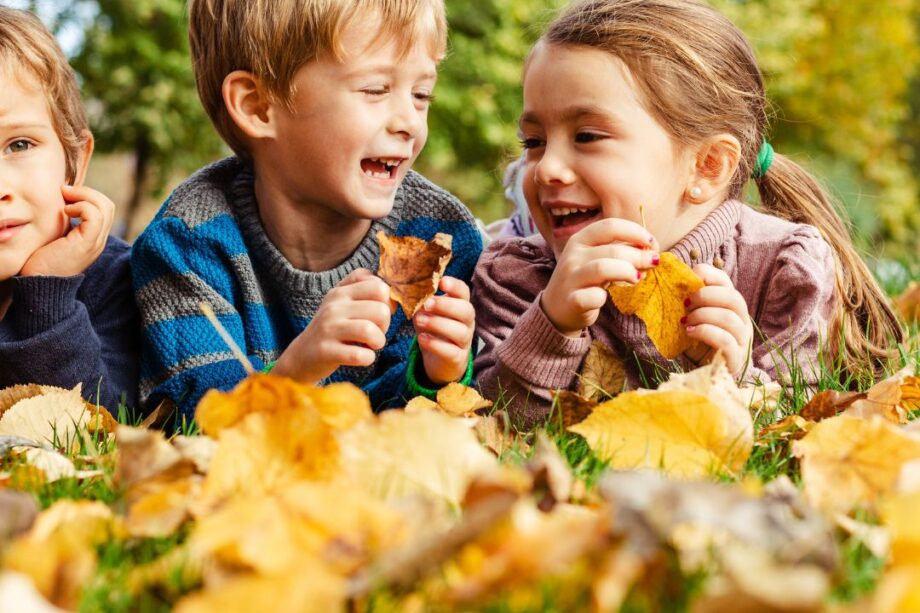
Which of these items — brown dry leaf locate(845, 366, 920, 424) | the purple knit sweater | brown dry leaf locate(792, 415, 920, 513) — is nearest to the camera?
brown dry leaf locate(792, 415, 920, 513)

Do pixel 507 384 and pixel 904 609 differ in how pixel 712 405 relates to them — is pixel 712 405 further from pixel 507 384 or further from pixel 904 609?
pixel 507 384

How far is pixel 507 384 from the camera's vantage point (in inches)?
96.0

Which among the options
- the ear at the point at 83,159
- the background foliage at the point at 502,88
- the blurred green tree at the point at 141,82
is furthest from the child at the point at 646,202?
the blurred green tree at the point at 141,82

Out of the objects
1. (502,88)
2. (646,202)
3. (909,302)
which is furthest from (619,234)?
(502,88)

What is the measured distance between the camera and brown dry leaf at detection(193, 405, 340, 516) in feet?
4.35

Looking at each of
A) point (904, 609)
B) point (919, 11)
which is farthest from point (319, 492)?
point (919, 11)

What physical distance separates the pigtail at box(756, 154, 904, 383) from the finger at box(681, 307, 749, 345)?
0.38m

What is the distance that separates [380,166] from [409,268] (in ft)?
2.33

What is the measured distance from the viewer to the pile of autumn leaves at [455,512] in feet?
3.27

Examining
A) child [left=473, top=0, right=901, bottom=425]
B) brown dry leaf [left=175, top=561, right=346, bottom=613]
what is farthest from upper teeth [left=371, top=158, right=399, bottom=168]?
brown dry leaf [left=175, top=561, right=346, bottom=613]

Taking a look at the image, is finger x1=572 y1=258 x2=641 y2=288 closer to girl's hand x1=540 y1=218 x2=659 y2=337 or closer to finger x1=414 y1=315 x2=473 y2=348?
girl's hand x1=540 y1=218 x2=659 y2=337

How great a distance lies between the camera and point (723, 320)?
2184mm

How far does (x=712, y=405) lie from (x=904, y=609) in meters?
0.67

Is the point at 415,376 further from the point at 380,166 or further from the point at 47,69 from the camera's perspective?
the point at 47,69
